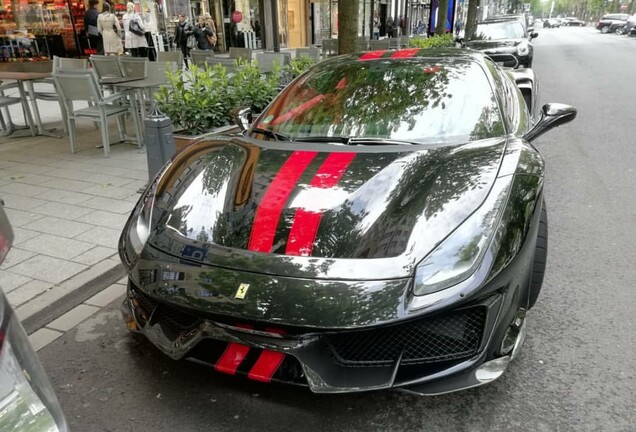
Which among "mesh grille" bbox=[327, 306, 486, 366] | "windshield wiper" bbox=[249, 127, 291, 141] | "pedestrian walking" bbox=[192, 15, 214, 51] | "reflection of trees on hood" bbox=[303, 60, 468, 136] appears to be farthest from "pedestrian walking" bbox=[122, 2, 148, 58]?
"mesh grille" bbox=[327, 306, 486, 366]

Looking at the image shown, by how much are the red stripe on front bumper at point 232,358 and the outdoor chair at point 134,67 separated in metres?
5.66

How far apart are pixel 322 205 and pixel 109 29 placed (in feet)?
31.9

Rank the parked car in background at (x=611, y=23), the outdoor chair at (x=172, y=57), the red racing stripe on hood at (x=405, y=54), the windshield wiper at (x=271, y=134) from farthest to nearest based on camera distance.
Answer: the parked car in background at (x=611, y=23) → the outdoor chair at (x=172, y=57) → the red racing stripe on hood at (x=405, y=54) → the windshield wiper at (x=271, y=134)

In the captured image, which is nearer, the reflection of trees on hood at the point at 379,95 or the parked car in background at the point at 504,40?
the reflection of trees on hood at the point at 379,95

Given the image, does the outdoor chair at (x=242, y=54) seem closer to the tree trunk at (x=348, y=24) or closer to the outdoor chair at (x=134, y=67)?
the tree trunk at (x=348, y=24)

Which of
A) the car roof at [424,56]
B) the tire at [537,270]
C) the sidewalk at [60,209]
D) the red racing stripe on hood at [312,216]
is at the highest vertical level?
the car roof at [424,56]

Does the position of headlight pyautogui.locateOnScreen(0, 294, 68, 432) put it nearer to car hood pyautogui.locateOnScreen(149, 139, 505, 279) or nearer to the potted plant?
car hood pyautogui.locateOnScreen(149, 139, 505, 279)

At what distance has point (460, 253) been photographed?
1.96 meters

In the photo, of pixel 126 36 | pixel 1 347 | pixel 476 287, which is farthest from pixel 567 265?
pixel 126 36

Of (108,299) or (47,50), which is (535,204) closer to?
(108,299)

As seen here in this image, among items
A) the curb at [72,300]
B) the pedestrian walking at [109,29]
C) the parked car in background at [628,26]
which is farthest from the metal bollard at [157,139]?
the parked car in background at [628,26]

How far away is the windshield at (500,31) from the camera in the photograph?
1330 centimetres

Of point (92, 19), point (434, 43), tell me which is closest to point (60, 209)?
point (92, 19)

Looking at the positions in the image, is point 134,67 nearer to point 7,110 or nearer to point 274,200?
point 7,110
